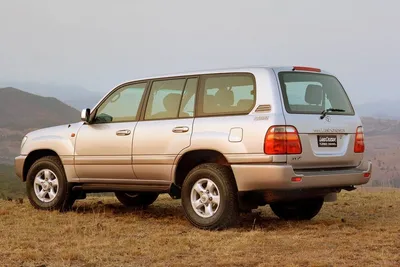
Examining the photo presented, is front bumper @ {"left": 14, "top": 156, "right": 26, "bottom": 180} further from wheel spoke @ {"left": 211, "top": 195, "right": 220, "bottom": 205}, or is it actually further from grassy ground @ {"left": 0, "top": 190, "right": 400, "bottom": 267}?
wheel spoke @ {"left": 211, "top": 195, "right": 220, "bottom": 205}

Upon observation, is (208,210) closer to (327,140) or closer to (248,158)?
(248,158)

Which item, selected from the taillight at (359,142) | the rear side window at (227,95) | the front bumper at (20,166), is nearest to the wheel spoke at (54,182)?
the front bumper at (20,166)

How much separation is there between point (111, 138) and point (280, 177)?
2.72 metres

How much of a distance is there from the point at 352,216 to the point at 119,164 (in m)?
3.43

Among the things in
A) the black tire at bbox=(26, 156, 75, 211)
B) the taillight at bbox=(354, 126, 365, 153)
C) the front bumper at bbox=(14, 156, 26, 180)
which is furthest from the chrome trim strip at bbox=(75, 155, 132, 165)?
the taillight at bbox=(354, 126, 365, 153)

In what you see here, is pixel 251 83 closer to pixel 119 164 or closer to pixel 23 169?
pixel 119 164

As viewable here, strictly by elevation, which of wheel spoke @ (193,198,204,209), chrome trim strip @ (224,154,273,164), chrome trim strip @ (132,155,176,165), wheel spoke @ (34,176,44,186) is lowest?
wheel spoke @ (193,198,204,209)

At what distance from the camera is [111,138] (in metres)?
8.78

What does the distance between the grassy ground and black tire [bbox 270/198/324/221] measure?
0.53 ft

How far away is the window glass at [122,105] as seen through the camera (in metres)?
8.74

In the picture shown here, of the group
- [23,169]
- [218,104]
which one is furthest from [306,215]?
[23,169]

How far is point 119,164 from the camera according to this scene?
8656 millimetres

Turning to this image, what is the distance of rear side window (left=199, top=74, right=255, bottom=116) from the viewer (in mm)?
7536

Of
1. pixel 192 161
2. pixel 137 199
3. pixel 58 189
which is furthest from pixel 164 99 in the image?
pixel 137 199
